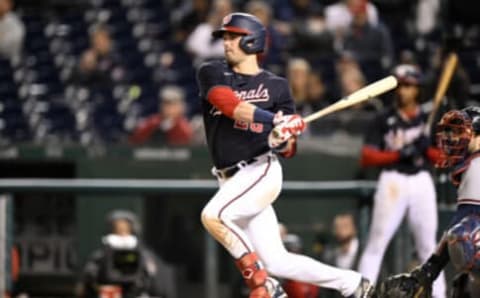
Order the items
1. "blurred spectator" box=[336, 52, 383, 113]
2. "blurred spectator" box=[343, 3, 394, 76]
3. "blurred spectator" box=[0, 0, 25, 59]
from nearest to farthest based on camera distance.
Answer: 1. "blurred spectator" box=[336, 52, 383, 113]
2. "blurred spectator" box=[343, 3, 394, 76]
3. "blurred spectator" box=[0, 0, 25, 59]

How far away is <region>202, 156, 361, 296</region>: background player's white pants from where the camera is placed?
768 cm

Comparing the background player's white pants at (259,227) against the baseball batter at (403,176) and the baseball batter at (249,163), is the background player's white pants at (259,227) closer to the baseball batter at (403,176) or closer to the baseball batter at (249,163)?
the baseball batter at (249,163)

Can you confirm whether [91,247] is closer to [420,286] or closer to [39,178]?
[39,178]

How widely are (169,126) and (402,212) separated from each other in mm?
3180

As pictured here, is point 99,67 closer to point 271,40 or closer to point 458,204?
point 271,40

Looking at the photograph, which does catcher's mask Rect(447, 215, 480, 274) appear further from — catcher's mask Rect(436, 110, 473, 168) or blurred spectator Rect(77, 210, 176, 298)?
blurred spectator Rect(77, 210, 176, 298)

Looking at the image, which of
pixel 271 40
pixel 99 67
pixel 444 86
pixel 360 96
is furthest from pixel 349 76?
pixel 360 96

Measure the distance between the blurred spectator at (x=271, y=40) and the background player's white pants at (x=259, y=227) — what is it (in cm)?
509

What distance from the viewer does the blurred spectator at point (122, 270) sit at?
33.6 feet

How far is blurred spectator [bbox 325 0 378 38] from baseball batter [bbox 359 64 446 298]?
12.1ft

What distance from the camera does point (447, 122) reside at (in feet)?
25.0

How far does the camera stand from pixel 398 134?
9.50 m

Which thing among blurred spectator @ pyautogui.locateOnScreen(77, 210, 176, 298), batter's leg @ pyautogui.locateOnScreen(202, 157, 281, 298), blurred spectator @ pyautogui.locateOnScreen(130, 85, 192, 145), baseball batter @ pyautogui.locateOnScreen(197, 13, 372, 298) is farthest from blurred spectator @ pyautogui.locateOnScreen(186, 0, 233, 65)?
batter's leg @ pyautogui.locateOnScreen(202, 157, 281, 298)

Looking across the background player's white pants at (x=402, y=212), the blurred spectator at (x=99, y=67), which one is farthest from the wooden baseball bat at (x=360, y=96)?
the blurred spectator at (x=99, y=67)
